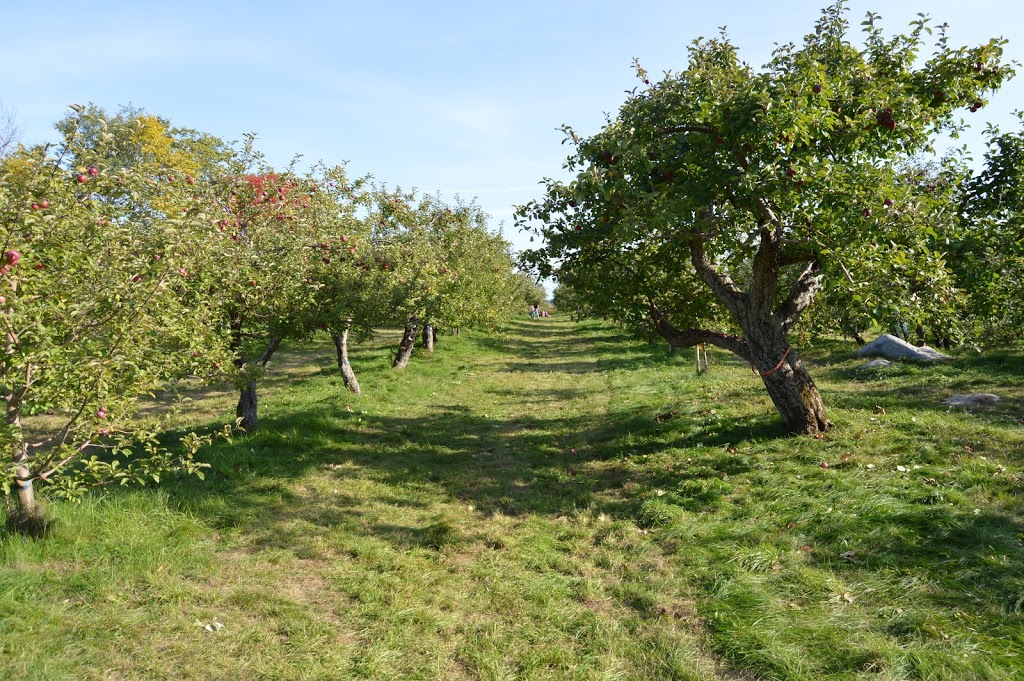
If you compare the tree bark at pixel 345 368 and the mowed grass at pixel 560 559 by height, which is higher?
the tree bark at pixel 345 368

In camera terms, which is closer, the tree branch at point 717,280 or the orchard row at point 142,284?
the orchard row at point 142,284

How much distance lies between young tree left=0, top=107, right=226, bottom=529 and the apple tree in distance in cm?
634

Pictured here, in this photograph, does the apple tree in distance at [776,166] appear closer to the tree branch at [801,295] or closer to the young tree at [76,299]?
the tree branch at [801,295]

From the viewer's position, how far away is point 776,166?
8656mm

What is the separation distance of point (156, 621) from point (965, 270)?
12.6m

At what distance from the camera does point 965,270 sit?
9.65m

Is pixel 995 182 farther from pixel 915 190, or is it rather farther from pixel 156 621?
pixel 156 621

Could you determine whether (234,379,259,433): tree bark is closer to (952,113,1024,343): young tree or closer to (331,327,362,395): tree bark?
(331,327,362,395): tree bark

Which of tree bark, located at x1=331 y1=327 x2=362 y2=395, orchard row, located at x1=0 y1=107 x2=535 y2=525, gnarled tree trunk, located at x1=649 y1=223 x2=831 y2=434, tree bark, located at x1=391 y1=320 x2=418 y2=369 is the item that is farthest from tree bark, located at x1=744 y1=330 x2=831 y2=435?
tree bark, located at x1=391 y1=320 x2=418 y2=369

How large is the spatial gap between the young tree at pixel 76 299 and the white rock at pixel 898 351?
68.6ft

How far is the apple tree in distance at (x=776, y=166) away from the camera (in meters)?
8.38

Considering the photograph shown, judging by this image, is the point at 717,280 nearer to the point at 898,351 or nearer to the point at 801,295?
the point at 801,295

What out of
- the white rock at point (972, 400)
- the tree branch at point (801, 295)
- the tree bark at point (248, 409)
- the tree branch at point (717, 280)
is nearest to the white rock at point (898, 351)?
the white rock at point (972, 400)

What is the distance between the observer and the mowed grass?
4.94 metres
